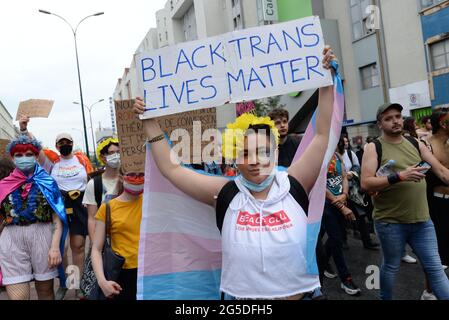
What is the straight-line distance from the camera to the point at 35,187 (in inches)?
138

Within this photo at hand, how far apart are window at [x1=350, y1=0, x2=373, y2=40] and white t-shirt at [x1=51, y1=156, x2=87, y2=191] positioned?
52.8 feet

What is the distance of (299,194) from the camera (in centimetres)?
199

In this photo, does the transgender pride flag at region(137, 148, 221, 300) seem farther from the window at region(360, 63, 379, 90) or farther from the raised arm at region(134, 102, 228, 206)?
the window at region(360, 63, 379, 90)

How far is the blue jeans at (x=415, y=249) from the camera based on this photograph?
3096 mm

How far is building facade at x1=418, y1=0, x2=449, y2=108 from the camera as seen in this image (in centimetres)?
1463

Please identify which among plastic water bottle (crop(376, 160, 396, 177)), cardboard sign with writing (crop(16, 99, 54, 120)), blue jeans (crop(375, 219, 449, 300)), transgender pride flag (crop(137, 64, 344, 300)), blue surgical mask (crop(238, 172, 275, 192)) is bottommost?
blue jeans (crop(375, 219, 449, 300))

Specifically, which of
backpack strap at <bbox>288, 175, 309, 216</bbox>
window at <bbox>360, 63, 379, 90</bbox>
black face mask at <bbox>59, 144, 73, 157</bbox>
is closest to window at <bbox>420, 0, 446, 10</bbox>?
window at <bbox>360, 63, 379, 90</bbox>

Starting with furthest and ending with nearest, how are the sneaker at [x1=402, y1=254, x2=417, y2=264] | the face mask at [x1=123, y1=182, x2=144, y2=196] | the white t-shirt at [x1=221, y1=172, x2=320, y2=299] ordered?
the sneaker at [x1=402, y1=254, x2=417, y2=264] → the face mask at [x1=123, y1=182, x2=144, y2=196] → the white t-shirt at [x1=221, y1=172, x2=320, y2=299]

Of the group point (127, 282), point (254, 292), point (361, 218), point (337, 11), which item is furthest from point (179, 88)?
point (337, 11)

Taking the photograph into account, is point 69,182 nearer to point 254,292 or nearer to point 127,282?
point 127,282

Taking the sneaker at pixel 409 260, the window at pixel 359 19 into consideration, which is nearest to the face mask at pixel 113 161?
the sneaker at pixel 409 260

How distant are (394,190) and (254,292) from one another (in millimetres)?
1844

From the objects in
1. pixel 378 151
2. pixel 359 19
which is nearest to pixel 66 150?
pixel 378 151

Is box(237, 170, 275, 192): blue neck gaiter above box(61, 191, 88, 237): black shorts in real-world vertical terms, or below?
above
